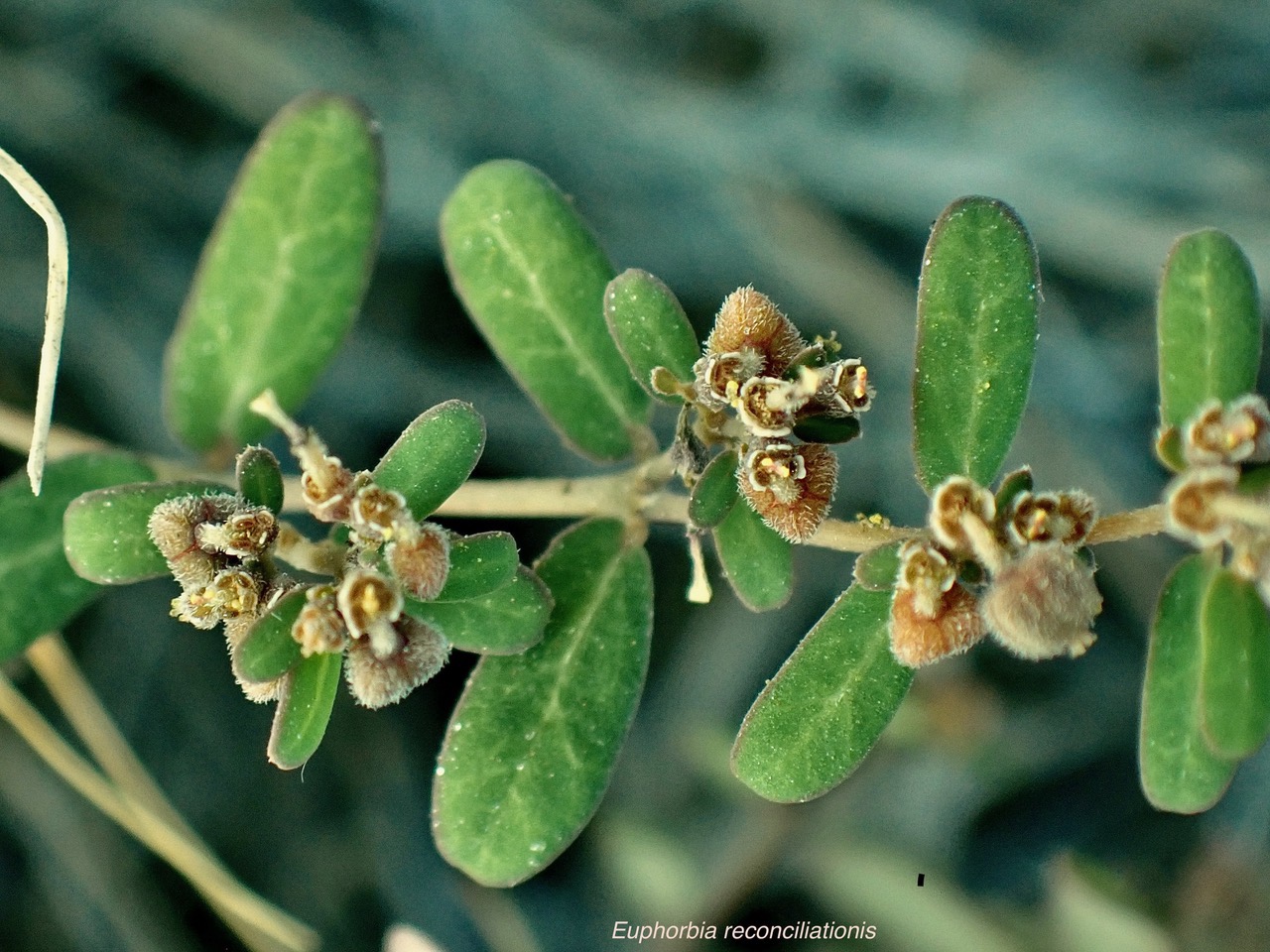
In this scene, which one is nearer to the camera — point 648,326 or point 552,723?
point 648,326

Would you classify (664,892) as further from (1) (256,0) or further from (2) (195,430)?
(1) (256,0)

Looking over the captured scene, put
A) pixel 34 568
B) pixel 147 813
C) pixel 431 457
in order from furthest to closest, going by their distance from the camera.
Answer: pixel 147 813
pixel 34 568
pixel 431 457

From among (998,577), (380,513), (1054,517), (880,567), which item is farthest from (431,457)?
(1054,517)

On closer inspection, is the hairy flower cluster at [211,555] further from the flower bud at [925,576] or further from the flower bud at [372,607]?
the flower bud at [925,576]

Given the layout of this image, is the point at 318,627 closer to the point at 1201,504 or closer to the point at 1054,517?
the point at 1054,517

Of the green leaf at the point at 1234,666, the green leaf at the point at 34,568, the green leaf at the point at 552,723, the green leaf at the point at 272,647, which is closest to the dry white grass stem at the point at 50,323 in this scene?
the green leaf at the point at 34,568

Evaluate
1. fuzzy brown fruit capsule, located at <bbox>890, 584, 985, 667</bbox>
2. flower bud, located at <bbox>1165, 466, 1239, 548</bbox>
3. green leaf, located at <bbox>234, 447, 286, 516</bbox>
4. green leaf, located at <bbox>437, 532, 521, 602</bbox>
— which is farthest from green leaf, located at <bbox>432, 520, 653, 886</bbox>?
flower bud, located at <bbox>1165, 466, 1239, 548</bbox>

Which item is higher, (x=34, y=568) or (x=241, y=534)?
(x=241, y=534)

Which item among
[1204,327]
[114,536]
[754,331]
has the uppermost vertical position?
[1204,327]
